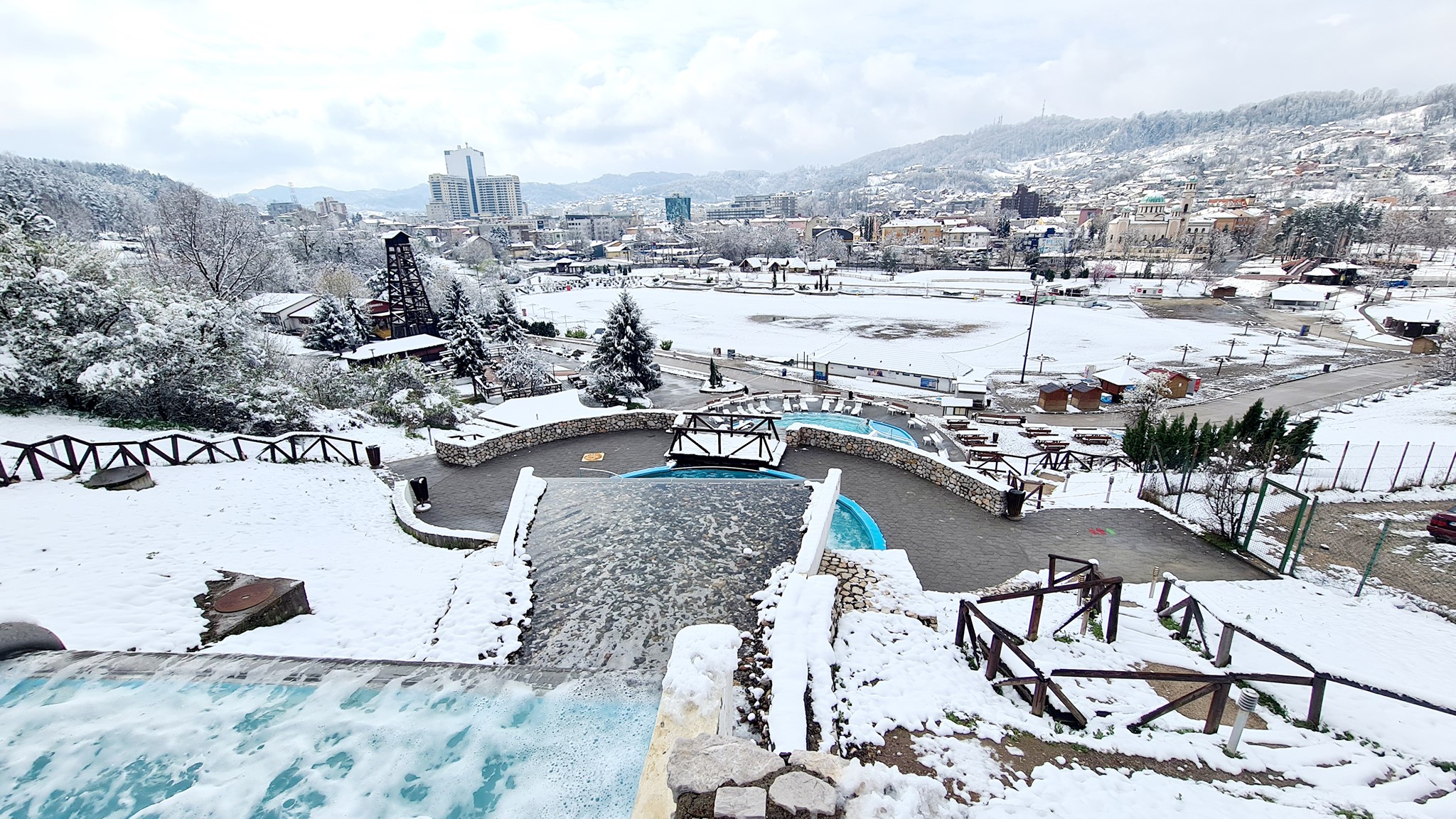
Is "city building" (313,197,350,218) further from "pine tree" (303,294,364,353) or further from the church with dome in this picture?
the church with dome

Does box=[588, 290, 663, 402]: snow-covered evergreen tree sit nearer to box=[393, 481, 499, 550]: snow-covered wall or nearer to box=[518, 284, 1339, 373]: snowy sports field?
box=[393, 481, 499, 550]: snow-covered wall

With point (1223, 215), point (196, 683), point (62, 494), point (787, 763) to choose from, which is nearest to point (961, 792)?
point (787, 763)

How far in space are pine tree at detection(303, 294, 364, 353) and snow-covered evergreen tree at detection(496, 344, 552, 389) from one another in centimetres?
1207

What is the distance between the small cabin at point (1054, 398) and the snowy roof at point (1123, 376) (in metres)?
3.03

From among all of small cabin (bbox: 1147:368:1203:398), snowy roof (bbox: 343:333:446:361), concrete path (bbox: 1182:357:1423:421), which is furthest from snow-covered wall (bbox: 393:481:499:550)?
small cabin (bbox: 1147:368:1203:398)

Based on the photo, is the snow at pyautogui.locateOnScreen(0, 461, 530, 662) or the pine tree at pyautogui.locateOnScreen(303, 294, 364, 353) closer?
the snow at pyautogui.locateOnScreen(0, 461, 530, 662)

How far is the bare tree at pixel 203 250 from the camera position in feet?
78.4

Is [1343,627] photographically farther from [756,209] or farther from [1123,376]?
[756,209]

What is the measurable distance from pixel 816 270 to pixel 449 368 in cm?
6806

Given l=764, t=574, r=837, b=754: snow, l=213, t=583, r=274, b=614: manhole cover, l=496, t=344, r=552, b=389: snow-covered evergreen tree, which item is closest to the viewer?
l=764, t=574, r=837, b=754: snow

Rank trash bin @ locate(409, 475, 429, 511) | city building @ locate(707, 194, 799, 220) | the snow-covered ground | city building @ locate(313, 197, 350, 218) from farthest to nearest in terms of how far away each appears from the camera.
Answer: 1. city building @ locate(707, 194, 799, 220)
2. city building @ locate(313, 197, 350, 218)
3. trash bin @ locate(409, 475, 429, 511)
4. the snow-covered ground

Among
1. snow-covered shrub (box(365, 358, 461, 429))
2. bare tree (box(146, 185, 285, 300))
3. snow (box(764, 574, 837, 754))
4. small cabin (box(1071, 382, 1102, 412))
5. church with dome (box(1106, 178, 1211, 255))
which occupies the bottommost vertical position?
small cabin (box(1071, 382, 1102, 412))

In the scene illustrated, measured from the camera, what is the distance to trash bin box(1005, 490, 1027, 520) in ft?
34.4

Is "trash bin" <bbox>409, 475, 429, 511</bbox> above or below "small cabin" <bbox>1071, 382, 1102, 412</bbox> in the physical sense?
above
